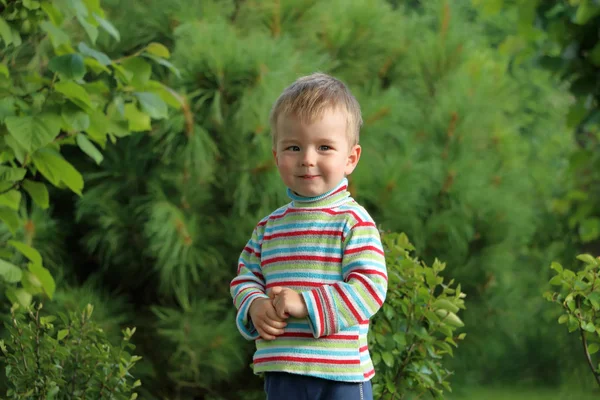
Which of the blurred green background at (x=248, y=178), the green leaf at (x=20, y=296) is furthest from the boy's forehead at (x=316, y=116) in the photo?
the blurred green background at (x=248, y=178)

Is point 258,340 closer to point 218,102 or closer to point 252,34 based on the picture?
point 218,102

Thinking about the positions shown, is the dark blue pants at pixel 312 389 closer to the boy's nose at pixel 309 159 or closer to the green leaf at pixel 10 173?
the boy's nose at pixel 309 159

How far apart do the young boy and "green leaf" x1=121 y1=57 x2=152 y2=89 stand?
98 centimetres

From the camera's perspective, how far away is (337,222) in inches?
73.3

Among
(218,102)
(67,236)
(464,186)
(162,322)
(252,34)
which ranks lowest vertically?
(162,322)

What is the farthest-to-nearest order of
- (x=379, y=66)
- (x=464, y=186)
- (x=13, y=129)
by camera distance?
(x=379, y=66) < (x=464, y=186) < (x=13, y=129)

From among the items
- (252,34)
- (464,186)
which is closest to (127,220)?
(252,34)

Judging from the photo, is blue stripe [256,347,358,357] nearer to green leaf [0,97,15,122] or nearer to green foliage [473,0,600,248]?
green foliage [473,0,600,248]

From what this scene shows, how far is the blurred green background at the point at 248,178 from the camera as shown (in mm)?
3727

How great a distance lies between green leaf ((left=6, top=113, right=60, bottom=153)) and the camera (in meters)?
2.50

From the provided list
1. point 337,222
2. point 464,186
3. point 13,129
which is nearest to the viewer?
point 337,222

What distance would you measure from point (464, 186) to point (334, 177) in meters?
2.27

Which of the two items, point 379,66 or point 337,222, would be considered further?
point 379,66

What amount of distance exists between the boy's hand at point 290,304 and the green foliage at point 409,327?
744 mm
